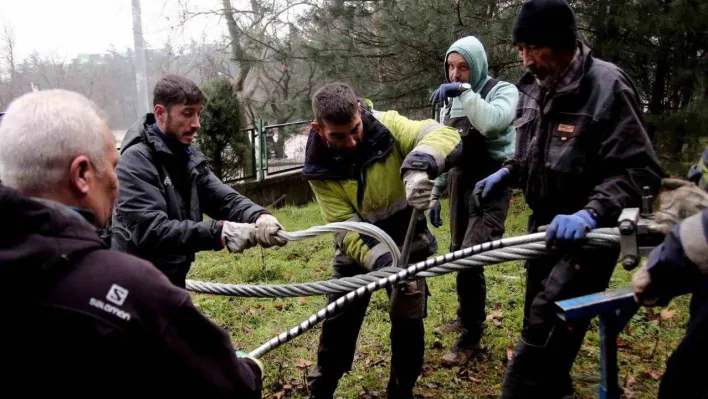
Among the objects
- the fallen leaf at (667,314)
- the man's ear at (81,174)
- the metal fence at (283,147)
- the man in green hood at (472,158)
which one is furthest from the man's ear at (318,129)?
the metal fence at (283,147)

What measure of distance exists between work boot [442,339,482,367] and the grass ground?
46 mm

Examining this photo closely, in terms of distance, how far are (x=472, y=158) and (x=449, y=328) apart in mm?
1292

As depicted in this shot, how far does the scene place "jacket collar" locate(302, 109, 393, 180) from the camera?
3.22 metres

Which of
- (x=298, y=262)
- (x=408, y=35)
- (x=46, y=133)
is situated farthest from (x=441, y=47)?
(x=46, y=133)

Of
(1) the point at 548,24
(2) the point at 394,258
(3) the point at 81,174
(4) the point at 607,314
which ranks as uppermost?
(1) the point at 548,24

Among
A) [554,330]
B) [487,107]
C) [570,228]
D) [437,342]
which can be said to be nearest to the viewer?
[570,228]

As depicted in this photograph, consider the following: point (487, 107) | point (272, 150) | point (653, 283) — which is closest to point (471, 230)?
point (487, 107)

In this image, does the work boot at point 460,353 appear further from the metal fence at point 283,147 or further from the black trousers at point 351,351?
the metal fence at point 283,147

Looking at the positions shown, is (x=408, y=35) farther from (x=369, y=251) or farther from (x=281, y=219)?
(x=369, y=251)

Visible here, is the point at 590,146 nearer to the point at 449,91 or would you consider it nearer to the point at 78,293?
the point at 449,91

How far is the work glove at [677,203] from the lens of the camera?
213 centimetres

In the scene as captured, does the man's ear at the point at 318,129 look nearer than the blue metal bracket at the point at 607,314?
No

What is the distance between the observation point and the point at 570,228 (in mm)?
2438

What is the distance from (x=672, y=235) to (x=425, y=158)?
1.37m
